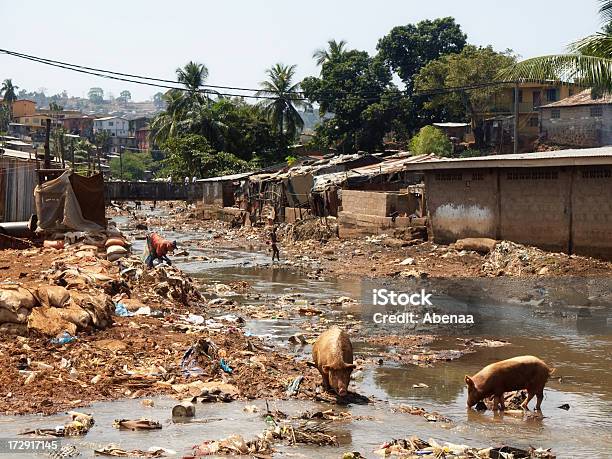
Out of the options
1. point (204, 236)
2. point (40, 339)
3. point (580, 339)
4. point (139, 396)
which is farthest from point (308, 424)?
point (204, 236)

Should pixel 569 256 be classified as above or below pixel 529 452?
above

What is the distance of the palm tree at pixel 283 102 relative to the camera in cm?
6900

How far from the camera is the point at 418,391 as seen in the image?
38.4 feet

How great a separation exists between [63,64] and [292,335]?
15040 millimetres

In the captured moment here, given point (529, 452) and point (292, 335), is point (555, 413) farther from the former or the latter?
point (292, 335)

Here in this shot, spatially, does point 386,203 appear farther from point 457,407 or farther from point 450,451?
point 450,451

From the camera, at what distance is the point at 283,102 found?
69312 mm

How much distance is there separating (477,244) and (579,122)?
81.1 feet

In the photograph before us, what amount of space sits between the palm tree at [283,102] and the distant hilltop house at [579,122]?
24632 mm

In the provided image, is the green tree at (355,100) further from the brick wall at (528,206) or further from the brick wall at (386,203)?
the brick wall at (528,206)

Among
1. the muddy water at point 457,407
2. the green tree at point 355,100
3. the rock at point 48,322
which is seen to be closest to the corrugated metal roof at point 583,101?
the green tree at point 355,100

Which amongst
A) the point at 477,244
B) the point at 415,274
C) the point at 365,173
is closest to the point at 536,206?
the point at 477,244

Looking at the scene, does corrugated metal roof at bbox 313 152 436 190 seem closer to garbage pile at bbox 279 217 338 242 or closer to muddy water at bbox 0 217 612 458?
garbage pile at bbox 279 217 338 242

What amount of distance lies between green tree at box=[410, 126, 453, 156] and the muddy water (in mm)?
29186
